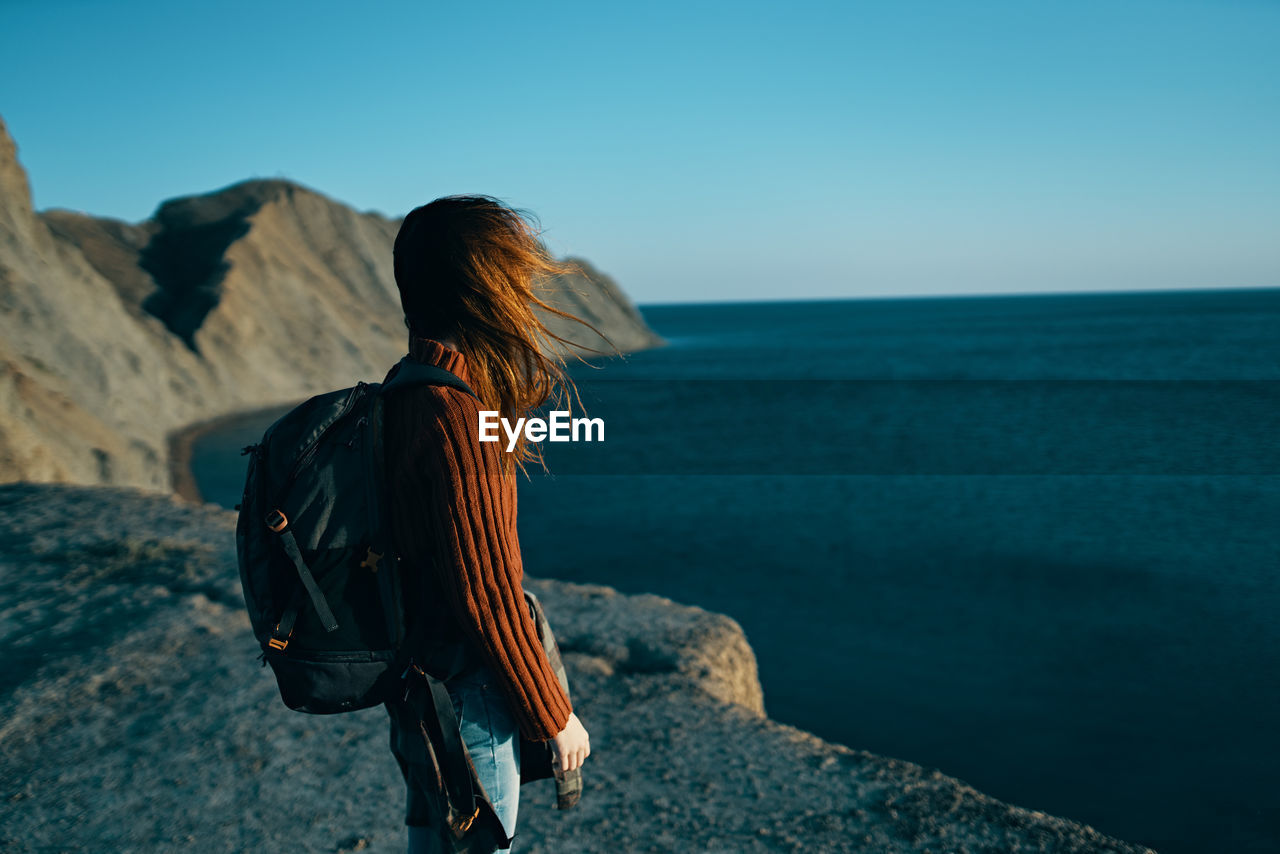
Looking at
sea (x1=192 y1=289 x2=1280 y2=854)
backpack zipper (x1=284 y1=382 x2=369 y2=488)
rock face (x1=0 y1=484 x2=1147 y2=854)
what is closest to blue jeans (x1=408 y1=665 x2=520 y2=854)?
backpack zipper (x1=284 y1=382 x2=369 y2=488)

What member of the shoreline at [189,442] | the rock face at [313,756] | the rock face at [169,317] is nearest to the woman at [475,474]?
the rock face at [169,317]

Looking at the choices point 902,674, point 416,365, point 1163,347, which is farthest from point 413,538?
point 1163,347

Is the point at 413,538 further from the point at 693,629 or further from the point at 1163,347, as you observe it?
the point at 1163,347

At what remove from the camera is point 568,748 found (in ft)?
5.22

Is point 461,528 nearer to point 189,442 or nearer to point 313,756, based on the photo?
point 313,756

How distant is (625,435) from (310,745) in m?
29.9

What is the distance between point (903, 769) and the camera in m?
4.14

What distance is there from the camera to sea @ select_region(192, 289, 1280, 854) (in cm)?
716

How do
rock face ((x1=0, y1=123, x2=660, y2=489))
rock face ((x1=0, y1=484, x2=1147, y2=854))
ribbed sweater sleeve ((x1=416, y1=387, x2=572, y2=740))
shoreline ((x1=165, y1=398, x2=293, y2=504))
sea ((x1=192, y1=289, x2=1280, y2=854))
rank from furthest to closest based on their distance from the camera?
1. shoreline ((x1=165, y1=398, x2=293, y2=504))
2. rock face ((x1=0, y1=123, x2=660, y2=489))
3. sea ((x1=192, y1=289, x2=1280, y2=854))
4. rock face ((x1=0, y1=484, x2=1147, y2=854))
5. ribbed sweater sleeve ((x1=416, y1=387, x2=572, y2=740))

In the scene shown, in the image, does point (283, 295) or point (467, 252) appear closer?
point (467, 252)

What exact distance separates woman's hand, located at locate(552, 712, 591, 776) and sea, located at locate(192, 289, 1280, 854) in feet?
2.60

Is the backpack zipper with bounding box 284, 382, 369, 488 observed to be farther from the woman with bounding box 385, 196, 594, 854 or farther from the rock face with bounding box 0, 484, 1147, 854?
the rock face with bounding box 0, 484, 1147, 854

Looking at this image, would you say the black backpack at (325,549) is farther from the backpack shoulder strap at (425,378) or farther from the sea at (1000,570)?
the sea at (1000,570)

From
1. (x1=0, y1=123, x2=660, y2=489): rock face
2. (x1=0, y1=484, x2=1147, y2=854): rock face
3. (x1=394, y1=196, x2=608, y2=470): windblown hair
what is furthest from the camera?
(x1=0, y1=123, x2=660, y2=489): rock face
